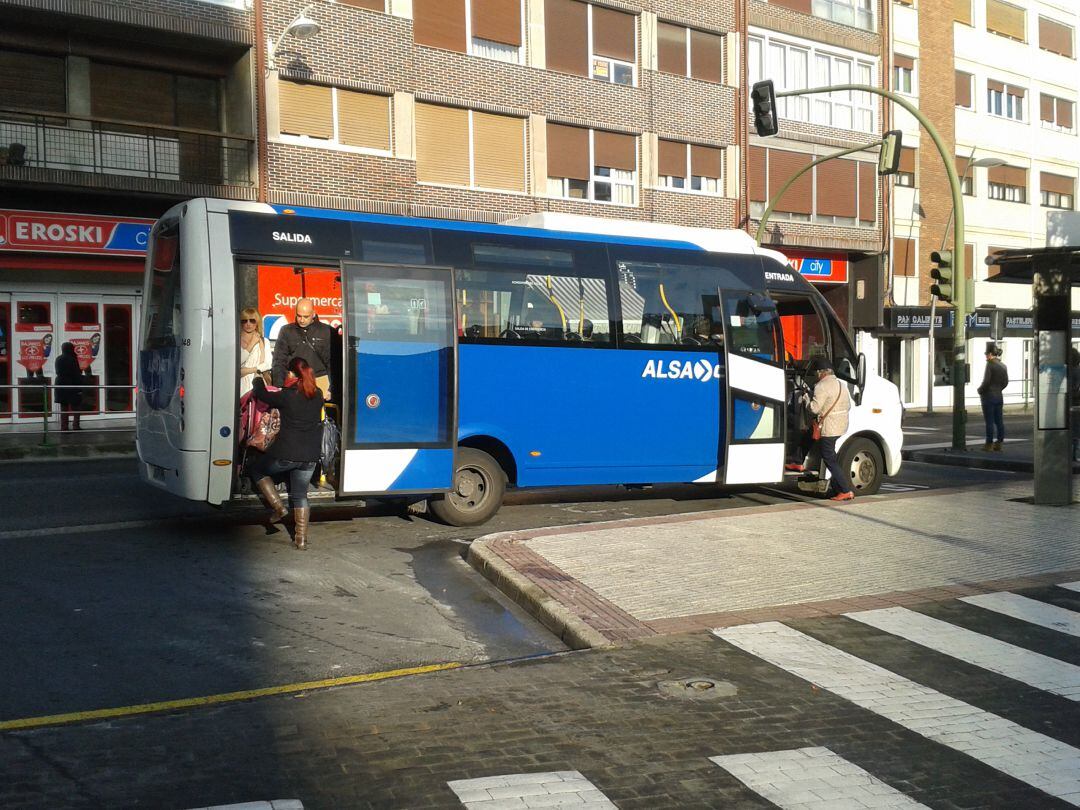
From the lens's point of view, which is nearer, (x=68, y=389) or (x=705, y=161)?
(x=68, y=389)

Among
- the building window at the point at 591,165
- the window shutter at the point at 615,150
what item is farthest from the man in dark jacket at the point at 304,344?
the window shutter at the point at 615,150

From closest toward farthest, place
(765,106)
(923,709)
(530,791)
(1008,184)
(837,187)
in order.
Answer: (530,791), (923,709), (765,106), (837,187), (1008,184)

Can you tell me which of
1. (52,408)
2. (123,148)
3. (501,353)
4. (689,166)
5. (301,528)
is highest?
(689,166)

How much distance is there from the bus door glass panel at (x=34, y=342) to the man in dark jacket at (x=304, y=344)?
1543 cm

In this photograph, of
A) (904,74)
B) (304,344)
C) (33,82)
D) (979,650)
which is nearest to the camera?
Result: (979,650)

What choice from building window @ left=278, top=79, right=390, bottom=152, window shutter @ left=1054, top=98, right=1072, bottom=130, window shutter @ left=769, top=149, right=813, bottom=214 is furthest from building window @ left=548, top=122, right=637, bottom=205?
window shutter @ left=1054, top=98, right=1072, bottom=130

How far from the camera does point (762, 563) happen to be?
8789 millimetres

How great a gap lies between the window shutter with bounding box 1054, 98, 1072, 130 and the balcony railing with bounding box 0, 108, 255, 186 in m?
36.2

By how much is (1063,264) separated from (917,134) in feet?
97.9

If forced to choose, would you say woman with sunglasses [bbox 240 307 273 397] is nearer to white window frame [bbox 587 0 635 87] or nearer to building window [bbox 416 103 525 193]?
building window [bbox 416 103 525 193]

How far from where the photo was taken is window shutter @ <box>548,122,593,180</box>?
2844 centimetres

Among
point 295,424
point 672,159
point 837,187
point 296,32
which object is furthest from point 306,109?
point 837,187

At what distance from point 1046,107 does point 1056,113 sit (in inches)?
34.7

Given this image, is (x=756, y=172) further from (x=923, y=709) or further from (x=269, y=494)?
(x=923, y=709)
